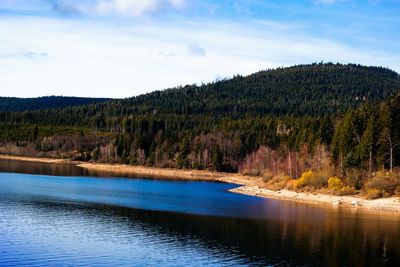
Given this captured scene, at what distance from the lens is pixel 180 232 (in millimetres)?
67250

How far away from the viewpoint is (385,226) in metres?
74.9

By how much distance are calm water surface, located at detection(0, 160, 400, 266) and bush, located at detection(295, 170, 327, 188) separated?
12.1 metres

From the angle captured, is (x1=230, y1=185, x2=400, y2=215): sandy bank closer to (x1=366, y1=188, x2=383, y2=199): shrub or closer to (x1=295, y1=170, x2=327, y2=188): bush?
(x1=366, y1=188, x2=383, y2=199): shrub

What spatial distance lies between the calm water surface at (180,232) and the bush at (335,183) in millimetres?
11373

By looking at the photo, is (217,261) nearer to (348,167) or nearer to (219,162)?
(348,167)

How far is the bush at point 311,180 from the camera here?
110500 millimetres

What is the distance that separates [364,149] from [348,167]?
17.0ft

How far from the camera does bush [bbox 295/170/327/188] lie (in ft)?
363

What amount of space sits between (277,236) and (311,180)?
154ft

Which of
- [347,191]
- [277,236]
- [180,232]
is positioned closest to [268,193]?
[347,191]

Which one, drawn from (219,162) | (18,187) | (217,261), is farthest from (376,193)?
(219,162)

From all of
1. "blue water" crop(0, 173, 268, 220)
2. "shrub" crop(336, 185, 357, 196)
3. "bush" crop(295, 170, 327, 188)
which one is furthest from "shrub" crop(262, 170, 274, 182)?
"shrub" crop(336, 185, 357, 196)

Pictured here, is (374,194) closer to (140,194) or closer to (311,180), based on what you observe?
(311,180)

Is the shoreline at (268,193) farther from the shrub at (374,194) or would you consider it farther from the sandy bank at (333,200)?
the shrub at (374,194)
